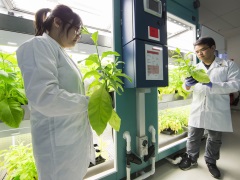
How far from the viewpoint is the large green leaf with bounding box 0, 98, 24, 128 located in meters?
0.72

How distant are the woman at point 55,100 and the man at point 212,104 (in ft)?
4.38

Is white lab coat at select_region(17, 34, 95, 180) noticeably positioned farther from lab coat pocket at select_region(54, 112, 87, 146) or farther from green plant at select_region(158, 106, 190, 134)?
green plant at select_region(158, 106, 190, 134)

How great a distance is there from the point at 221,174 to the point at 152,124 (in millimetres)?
952

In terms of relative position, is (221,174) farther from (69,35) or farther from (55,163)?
(69,35)

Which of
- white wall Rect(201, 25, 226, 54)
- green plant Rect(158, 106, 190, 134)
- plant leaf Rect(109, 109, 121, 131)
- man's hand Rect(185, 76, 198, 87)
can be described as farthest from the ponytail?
white wall Rect(201, 25, 226, 54)

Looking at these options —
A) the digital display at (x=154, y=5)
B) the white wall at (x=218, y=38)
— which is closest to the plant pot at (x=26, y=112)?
the digital display at (x=154, y=5)

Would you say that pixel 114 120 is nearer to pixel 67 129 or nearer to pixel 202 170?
pixel 67 129

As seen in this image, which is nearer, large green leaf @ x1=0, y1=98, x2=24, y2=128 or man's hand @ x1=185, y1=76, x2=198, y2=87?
large green leaf @ x1=0, y1=98, x2=24, y2=128

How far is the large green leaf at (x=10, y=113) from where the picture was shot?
0.72m

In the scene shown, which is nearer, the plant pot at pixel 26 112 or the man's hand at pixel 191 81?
the plant pot at pixel 26 112

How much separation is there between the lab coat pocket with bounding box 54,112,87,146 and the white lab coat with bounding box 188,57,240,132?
4.92 ft

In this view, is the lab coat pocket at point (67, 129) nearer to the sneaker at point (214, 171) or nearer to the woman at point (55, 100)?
the woman at point (55, 100)

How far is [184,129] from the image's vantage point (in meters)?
2.28

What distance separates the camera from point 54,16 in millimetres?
780
